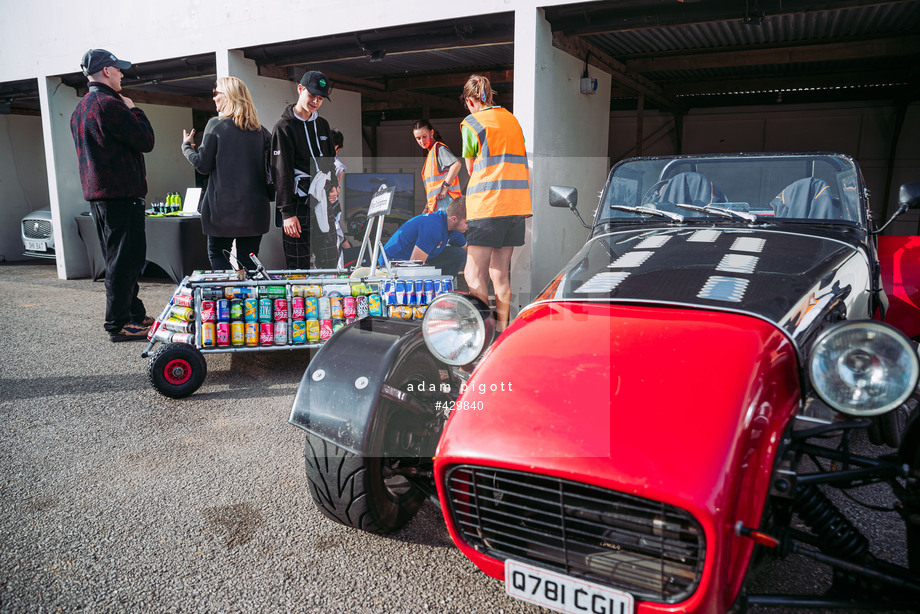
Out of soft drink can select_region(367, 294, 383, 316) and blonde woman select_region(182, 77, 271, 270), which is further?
blonde woman select_region(182, 77, 271, 270)

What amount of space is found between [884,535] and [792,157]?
179 cm

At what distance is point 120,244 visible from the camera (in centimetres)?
486

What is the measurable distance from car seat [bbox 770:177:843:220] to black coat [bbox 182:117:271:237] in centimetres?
370

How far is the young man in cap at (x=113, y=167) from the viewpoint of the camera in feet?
15.4

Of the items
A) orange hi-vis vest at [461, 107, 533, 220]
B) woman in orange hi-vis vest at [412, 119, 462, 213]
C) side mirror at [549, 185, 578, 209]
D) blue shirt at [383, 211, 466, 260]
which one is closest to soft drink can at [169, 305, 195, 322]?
blue shirt at [383, 211, 466, 260]

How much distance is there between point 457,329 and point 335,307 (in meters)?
2.17

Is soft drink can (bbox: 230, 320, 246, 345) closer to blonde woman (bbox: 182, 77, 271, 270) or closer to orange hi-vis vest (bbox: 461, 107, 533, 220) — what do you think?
blonde woman (bbox: 182, 77, 271, 270)

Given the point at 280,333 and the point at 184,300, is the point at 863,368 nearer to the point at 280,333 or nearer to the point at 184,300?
the point at 280,333

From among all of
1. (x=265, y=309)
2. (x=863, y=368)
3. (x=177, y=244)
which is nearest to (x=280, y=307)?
(x=265, y=309)

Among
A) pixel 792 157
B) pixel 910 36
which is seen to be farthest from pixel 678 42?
pixel 792 157

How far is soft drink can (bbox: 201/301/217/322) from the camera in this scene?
389 centimetres

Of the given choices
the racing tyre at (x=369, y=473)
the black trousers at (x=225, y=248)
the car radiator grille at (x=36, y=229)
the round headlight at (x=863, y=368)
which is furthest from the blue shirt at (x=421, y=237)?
the car radiator grille at (x=36, y=229)

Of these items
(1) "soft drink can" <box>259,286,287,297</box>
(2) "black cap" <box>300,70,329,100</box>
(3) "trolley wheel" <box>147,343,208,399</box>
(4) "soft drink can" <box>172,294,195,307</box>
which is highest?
(2) "black cap" <box>300,70,329,100</box>

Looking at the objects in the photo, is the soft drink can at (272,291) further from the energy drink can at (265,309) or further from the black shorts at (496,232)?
the black shorts at (496,232)
